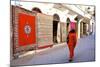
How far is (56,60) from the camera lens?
228 cm

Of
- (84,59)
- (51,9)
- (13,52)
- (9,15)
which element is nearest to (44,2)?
(51,9)

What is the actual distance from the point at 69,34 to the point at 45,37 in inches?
12.3

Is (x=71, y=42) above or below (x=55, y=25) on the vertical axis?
below

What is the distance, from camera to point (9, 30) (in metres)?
2.04

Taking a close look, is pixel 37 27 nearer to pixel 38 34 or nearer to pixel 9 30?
pixel 38 34

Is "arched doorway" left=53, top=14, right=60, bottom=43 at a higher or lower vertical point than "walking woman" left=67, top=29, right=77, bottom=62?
higher

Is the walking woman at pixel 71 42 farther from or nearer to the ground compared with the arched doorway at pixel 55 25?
nearer to the ground

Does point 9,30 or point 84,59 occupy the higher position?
point 9,30
